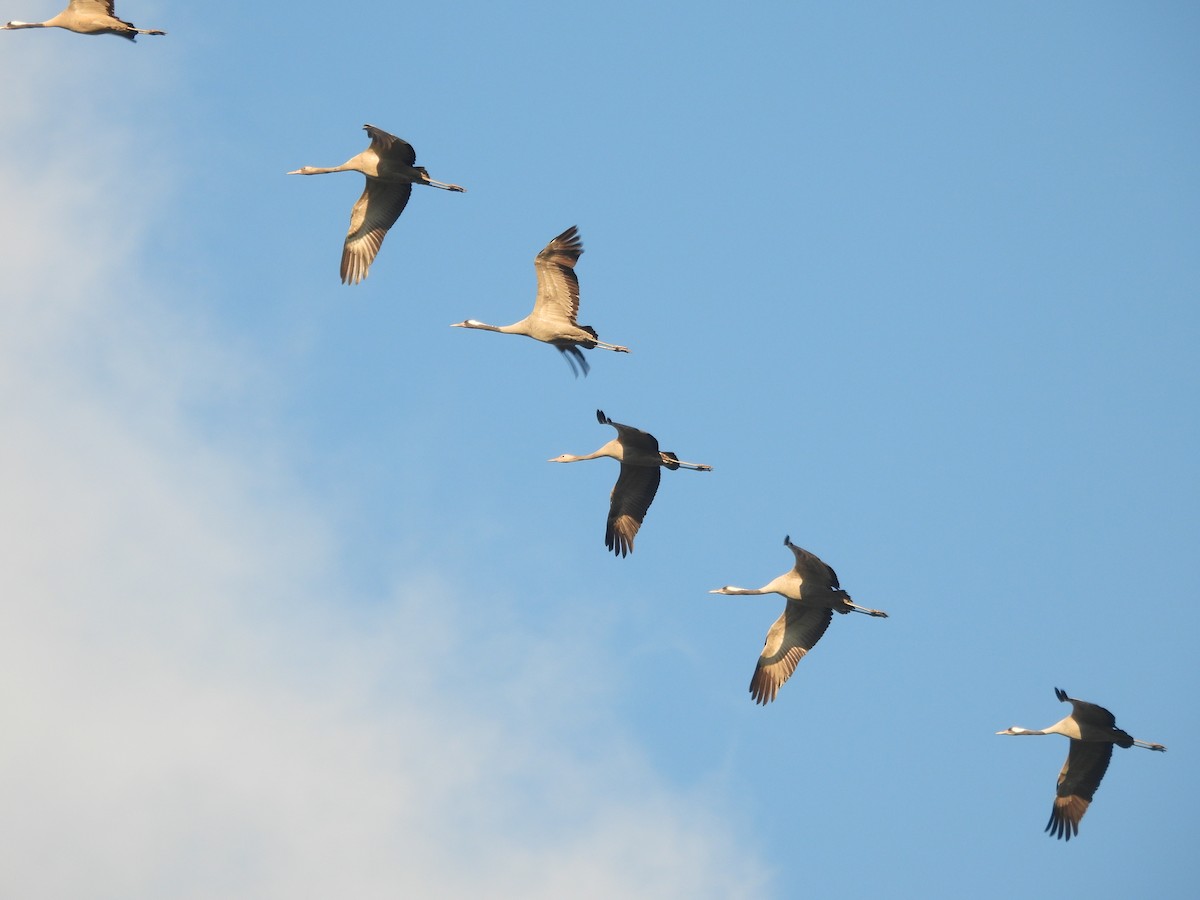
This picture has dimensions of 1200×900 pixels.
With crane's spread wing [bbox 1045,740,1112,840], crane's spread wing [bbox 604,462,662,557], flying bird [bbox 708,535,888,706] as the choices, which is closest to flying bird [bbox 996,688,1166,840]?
crane's spread wing [bbox 1045,740,1112,840]

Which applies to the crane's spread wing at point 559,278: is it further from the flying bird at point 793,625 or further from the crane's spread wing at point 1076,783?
the crane's spread wing at point 1076,783

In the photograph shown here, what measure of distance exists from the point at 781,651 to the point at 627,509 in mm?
3952

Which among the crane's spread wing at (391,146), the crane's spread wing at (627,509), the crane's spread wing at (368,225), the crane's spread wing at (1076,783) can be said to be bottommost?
the crane's spread wing at (1076,783)

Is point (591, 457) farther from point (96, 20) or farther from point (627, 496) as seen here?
point (96, 20)

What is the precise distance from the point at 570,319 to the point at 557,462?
3196mm

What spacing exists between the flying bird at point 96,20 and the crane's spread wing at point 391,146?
14.0 feet

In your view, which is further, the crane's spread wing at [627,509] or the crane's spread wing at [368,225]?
the crane's spread wing at [368,225]

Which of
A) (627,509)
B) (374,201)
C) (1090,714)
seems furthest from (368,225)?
(1090,714)

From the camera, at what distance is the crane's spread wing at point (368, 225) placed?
121 feet

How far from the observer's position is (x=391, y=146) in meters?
34.8

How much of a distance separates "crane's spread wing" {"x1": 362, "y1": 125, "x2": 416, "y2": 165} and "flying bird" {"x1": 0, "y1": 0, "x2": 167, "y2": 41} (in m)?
4.28

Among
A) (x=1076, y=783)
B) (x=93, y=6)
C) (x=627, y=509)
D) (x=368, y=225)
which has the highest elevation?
(x=93, y=6)

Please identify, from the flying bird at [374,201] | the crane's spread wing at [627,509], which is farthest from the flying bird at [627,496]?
the flying bird at [374,201]

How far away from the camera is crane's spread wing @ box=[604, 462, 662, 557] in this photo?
3538cm
